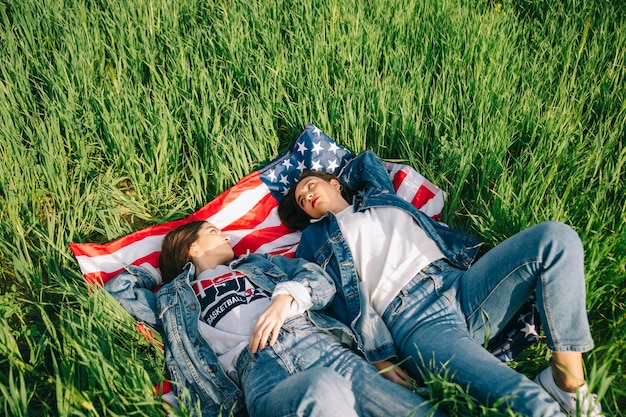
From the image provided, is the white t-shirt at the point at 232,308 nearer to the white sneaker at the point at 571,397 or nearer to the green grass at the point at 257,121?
the green grass at the point at 257,121

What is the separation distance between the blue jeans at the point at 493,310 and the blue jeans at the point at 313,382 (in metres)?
0.21

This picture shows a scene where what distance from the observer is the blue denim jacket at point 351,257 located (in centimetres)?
198

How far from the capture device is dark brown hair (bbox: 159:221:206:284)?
2.37m

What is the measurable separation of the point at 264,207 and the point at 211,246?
1.79 ft

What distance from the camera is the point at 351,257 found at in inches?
87.4

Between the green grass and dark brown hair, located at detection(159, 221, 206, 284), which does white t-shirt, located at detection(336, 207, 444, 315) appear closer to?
the green grass

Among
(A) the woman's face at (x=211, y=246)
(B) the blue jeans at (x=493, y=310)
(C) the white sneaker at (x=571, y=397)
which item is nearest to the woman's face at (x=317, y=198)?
→ (A) the woman's face at (x=211, y=246)

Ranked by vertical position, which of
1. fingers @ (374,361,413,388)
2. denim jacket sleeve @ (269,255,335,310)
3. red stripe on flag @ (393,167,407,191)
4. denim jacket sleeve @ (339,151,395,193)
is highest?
denim jacket sleeve @ (339,151,395,193)

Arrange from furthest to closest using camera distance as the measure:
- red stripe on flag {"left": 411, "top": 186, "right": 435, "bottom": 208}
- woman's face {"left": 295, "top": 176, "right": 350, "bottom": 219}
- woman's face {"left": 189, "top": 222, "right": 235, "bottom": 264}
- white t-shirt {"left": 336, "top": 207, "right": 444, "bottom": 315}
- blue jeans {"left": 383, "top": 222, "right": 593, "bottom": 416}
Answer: red stripe on flag {"left": 411, "top": 186, "right": 435, "bottom": 208} < woman's face {"left": 295, "top": 176, "right": 350, "bottom": 219} < woman's face {"left": 189, "top": 222, "right": 235, "bottom": 264} < white t-shirt {"left": 336, "top": 207, "right": 444, "bottom": 315} < blue jeans {"left": 383, "top": 222, "right": 593, "bottom": 416}

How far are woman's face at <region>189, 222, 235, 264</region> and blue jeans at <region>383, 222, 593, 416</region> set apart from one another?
0.91 metres

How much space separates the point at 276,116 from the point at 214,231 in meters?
0.97

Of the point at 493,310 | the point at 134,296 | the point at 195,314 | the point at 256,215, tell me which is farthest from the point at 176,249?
the point at 493,310

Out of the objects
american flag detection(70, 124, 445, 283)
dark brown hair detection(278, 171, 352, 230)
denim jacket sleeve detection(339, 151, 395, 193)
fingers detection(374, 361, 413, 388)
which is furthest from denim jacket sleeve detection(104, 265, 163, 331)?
denim jacket sleeve detection(339, 151, 395, 193)

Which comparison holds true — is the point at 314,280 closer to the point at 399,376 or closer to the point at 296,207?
the point at 399,376
